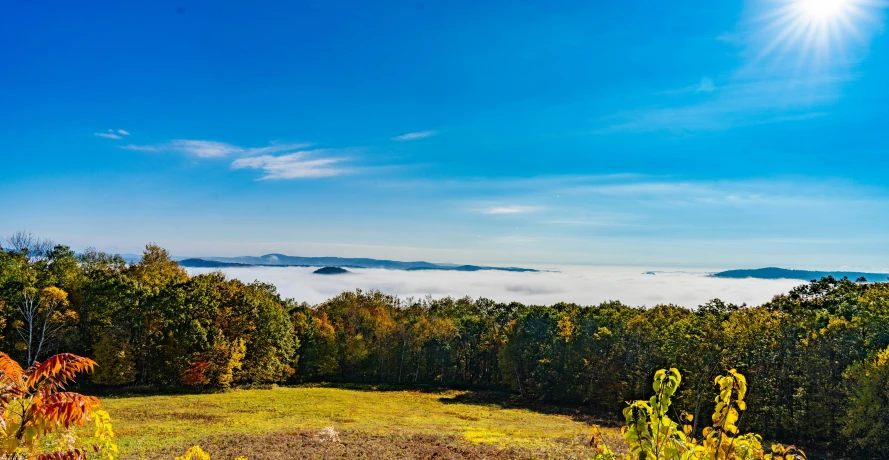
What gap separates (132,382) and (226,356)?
10585 mm

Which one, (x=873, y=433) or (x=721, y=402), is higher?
(x=721, y=402)

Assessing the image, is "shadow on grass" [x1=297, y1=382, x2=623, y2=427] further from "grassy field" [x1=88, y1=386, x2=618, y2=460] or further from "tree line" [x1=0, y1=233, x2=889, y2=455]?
"tree line" [x1=0, y1=233, x2=889, y2=455]

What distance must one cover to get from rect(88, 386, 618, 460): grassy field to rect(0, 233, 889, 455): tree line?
641 cm

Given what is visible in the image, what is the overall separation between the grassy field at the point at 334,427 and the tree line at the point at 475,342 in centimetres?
641

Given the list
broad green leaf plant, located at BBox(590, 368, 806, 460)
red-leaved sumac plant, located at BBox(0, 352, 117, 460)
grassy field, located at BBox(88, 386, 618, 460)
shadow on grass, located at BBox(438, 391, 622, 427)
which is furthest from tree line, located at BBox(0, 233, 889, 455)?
red-leaved sumac plant, located at BBox(0, 352, 117, 460)

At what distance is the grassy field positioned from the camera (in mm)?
24434

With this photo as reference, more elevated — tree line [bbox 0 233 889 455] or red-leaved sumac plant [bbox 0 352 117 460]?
red-leaved sumac plant [bbox 0 352 117 460]

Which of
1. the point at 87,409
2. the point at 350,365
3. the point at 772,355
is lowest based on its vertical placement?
the point at 350,365

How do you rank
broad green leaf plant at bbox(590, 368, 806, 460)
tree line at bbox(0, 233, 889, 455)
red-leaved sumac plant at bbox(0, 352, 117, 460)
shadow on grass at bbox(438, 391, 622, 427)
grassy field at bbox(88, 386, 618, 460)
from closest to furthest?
broad green leaf plant at bbox(590, 368, 806, 460) → red-leaved sumac plant at bbox(0, 352, 117, 460) → grassy field at bbox(88, 386, 618, 460) → tree line at bbox(0, 233, 889, 455) → shadow on grass at bbox(438, 391, 622, 427)

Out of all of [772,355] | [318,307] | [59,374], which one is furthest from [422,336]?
[59,374]

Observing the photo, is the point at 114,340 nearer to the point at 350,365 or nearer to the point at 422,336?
the point at 350,365

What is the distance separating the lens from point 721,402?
3957 mm

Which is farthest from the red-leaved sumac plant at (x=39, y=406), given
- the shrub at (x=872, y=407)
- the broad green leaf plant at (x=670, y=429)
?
the shrub at (x=872, y=407)

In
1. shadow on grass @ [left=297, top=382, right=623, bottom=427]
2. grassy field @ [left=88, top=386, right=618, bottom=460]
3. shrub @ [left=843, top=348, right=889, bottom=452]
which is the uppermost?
shrub @ [left=843, top=348, right=889, bottom=452]
